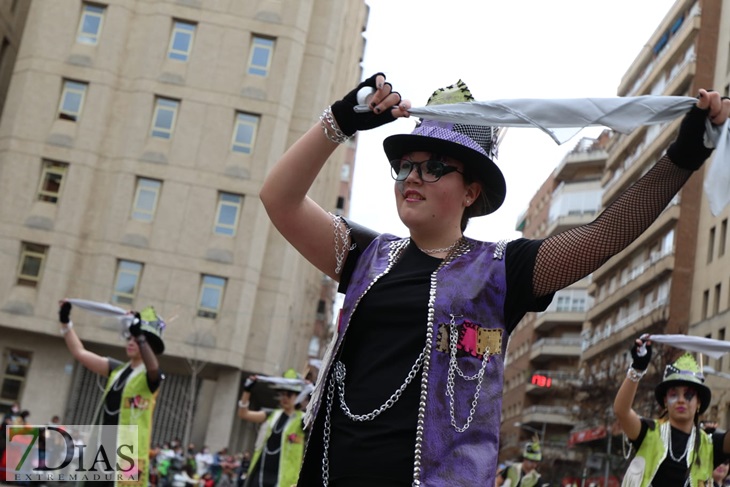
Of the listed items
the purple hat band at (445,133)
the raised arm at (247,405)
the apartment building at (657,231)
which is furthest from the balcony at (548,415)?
the purple hat band at (445,133)

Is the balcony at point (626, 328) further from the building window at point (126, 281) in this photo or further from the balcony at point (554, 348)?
the building window at point (126, 281)

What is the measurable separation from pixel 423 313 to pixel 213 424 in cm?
3954

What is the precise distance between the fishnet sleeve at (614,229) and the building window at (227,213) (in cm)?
3897

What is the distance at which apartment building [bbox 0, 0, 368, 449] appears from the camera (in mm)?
42188

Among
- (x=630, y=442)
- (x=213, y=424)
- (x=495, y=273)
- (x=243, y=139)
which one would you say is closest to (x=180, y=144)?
(x=243, y=139)

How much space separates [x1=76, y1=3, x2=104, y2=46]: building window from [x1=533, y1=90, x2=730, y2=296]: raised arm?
41799 millimetres

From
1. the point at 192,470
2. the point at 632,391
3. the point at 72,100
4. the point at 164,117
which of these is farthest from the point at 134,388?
the point at 72,100

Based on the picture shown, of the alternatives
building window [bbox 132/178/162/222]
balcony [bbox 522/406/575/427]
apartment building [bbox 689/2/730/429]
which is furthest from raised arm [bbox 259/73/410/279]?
balcony [bbox 522/406/575/427]

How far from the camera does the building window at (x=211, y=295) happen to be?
42.3 metres

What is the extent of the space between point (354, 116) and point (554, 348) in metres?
88.5

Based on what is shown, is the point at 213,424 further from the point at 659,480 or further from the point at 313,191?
the point at 659,480

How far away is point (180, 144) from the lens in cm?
4331

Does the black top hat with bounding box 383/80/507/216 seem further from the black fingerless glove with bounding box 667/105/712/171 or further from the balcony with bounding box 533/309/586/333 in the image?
the balcony with bounding box 533/309/586/333

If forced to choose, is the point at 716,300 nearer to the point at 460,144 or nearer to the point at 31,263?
the point at 31,263
